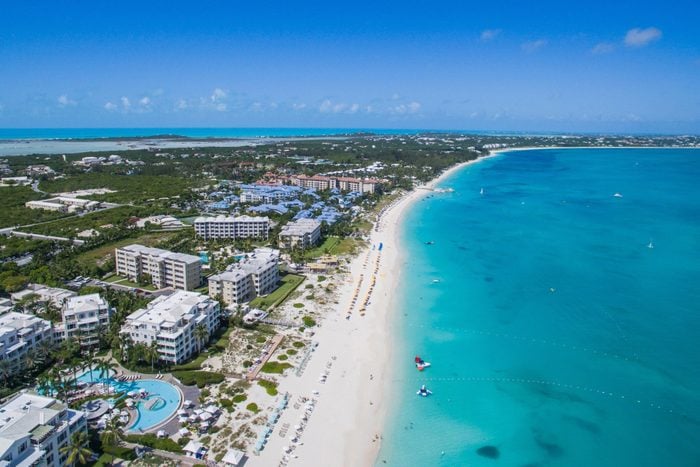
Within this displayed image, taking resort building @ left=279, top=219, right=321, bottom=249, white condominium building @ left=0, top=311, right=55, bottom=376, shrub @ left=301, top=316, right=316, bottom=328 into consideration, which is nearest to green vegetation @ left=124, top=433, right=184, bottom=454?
white condominium building @ left=0, top=311, right=55, bottom=376

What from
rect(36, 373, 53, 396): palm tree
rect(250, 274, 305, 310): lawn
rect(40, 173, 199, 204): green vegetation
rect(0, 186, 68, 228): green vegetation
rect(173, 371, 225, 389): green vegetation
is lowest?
rect(173, 371, 225, 389): green vegetation

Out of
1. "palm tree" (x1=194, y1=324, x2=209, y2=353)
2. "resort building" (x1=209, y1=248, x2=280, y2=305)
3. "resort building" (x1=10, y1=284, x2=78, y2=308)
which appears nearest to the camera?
"palm tree" (x1=194, y1=324, x2=209, y2=353)

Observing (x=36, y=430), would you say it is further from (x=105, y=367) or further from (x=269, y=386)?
(x=269, y=386)

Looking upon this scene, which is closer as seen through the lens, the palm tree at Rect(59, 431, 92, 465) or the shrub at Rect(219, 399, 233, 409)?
the palm tree at Rect(59, 431, 92, 465)

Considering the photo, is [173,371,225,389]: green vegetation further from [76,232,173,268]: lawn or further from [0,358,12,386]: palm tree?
[76,232,173,268]: lawn

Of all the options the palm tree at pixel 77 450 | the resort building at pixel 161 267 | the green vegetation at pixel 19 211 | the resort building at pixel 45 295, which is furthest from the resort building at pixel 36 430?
the green vegetation at pixel 19 211

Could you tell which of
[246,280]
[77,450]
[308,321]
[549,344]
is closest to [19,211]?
[246,280]

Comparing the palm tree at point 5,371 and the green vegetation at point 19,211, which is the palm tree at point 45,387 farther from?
the green vegetation at point 19,211

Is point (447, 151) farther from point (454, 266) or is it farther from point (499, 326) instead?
point (499, 326)
